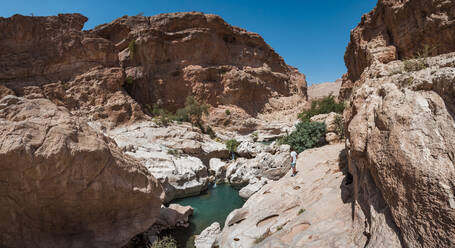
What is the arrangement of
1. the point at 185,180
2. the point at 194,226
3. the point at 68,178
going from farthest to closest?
the point at 185,180 → the point at 194,226 → the point at 68,178

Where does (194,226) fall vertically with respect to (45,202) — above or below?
below

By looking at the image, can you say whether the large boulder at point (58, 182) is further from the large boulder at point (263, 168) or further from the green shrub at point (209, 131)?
the green shrub at point (209, 131)

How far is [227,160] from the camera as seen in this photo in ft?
63.8

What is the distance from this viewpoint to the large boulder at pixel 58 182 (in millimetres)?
5078

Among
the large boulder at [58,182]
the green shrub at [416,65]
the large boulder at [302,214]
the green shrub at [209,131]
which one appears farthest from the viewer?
the green shrub at [209,131]

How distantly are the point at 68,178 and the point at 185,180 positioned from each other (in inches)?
302

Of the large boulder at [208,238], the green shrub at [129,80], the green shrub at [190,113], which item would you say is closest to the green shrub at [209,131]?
the green shrub at [190,113]

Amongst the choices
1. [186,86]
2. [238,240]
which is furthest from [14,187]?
[186,86]

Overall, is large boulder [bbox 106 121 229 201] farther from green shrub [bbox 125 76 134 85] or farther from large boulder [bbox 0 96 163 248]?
green shrub [bbox 125 76 134 85]

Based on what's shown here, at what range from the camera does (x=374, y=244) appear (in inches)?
126

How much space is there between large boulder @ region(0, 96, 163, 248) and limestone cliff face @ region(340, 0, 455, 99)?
539 inches

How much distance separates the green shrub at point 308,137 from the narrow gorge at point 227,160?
0.09 m

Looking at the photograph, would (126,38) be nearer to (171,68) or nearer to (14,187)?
(171,68)

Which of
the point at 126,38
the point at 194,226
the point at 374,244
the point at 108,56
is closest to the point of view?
the point at 374,244
